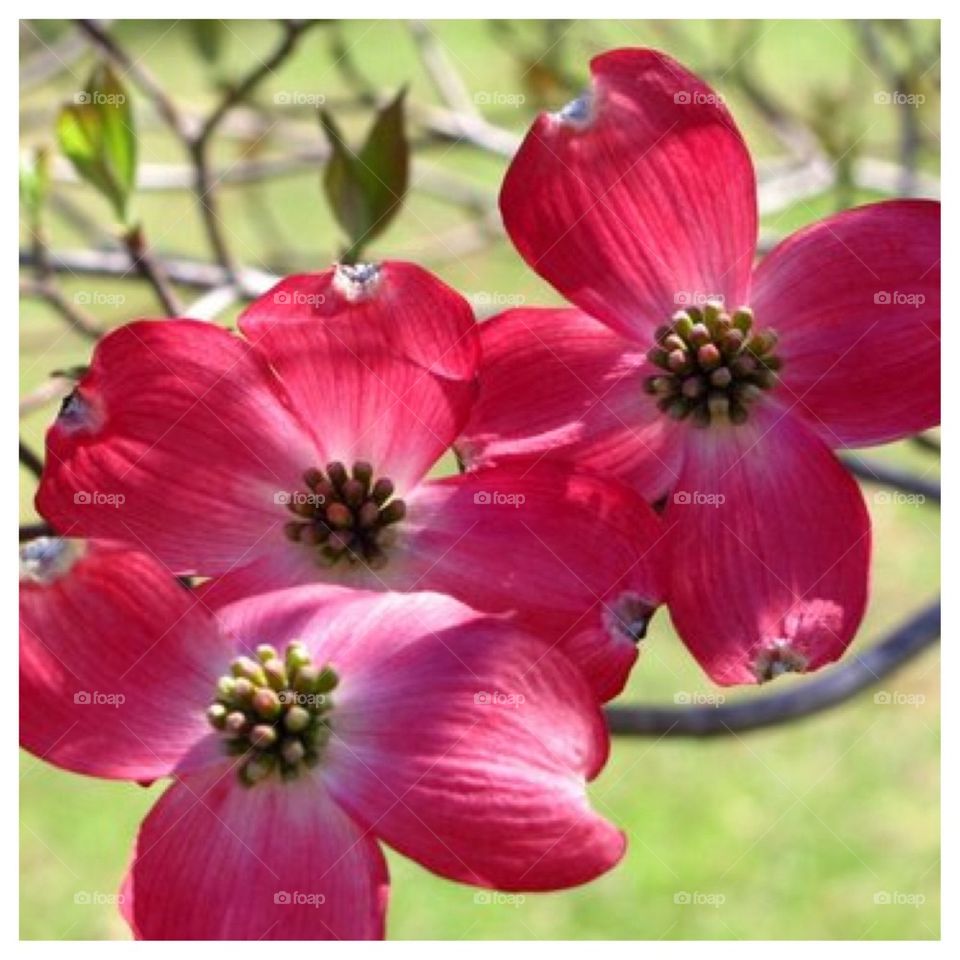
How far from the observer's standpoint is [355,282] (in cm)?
59

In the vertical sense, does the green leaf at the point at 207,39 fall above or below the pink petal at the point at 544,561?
above

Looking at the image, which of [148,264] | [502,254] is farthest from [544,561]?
[502,254]

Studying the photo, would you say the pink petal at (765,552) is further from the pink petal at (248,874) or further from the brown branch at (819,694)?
the brown branch at (819,694)

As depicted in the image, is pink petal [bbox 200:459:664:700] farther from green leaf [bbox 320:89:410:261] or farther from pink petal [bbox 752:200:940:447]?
green leaf [bbox 320:89:410:261]

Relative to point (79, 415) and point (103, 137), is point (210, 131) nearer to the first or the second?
point (103, 137)

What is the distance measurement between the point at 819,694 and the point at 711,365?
412 mm

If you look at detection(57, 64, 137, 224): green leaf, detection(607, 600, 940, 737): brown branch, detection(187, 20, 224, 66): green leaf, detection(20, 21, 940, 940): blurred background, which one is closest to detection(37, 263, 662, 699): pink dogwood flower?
detection(20, 21, 940, 940): blurred background

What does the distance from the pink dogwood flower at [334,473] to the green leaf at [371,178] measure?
183 mm

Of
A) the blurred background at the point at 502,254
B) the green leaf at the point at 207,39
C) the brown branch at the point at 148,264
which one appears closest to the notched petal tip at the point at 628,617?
the blurred background at the point at 502,254

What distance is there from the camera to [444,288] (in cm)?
58

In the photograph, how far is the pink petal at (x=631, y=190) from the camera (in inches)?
24.7

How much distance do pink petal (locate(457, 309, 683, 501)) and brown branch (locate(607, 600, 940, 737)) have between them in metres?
0.34

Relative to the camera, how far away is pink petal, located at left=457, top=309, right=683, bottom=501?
60 centimetres
